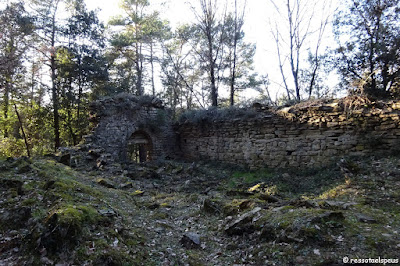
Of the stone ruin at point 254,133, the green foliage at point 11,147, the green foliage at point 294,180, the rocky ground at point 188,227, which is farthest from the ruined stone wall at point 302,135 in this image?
the green foliage at point 11,147

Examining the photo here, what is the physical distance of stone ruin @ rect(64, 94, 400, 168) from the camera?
622cm

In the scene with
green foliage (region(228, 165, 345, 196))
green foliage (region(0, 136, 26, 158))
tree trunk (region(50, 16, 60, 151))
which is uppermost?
tree trunk (region(50, 16, 60, 151))

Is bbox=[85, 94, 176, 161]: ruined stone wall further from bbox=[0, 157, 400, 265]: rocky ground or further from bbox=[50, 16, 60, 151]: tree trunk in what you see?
Answer: bbox=[50, 16, 60, 151]: tree trunk

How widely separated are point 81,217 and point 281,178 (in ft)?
18.3

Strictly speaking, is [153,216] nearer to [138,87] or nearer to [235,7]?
[235,7]

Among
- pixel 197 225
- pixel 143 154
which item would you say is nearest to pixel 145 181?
pixel 197 225

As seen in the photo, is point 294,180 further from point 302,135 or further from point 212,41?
point 212,41

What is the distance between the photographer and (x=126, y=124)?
34.3 ft

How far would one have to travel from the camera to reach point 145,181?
274 inches

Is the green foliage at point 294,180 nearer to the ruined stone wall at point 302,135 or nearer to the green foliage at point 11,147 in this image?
the ruined stone wall at point 302,135

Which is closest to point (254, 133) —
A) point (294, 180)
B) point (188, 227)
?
point (294, 180)

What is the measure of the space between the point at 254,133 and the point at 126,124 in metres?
5.66

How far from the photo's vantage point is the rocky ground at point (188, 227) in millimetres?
2271

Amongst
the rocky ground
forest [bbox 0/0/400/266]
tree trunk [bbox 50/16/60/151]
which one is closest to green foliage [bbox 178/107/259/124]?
forest [bbox 0/0/400/266]
